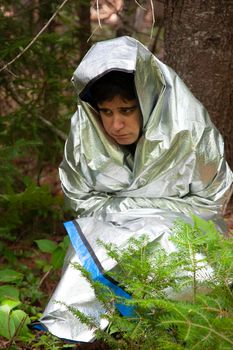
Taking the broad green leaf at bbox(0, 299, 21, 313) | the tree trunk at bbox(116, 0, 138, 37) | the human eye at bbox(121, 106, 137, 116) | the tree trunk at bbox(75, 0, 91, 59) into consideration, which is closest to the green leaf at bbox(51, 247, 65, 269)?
the broad green leaf at bbox(0, 299, 21, 313)

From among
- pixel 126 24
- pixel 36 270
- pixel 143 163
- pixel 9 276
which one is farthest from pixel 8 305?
pixel 126 24

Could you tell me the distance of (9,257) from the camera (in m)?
4.82

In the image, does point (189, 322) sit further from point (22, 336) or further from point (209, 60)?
point (209, 60)

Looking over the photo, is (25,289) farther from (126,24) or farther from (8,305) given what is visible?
(126,24)

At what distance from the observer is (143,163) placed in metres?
3.72

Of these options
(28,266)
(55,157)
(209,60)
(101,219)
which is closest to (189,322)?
(101,219)

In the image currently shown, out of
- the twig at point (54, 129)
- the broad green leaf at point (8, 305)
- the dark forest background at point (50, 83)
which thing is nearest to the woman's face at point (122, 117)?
the dark forest background at point (50, 83)

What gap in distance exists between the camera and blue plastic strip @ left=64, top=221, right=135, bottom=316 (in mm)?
2875

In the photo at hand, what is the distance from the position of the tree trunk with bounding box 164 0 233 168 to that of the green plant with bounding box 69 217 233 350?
7.30 feet

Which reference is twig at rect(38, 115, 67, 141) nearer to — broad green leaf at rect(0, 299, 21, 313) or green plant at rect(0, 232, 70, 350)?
green plant at rect(0, 232, 70, 350)

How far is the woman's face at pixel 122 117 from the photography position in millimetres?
3635

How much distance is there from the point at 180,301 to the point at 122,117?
1618mm

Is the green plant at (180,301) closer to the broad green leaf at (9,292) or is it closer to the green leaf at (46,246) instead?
the broad green leaf at (9,292)

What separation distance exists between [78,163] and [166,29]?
139cm
